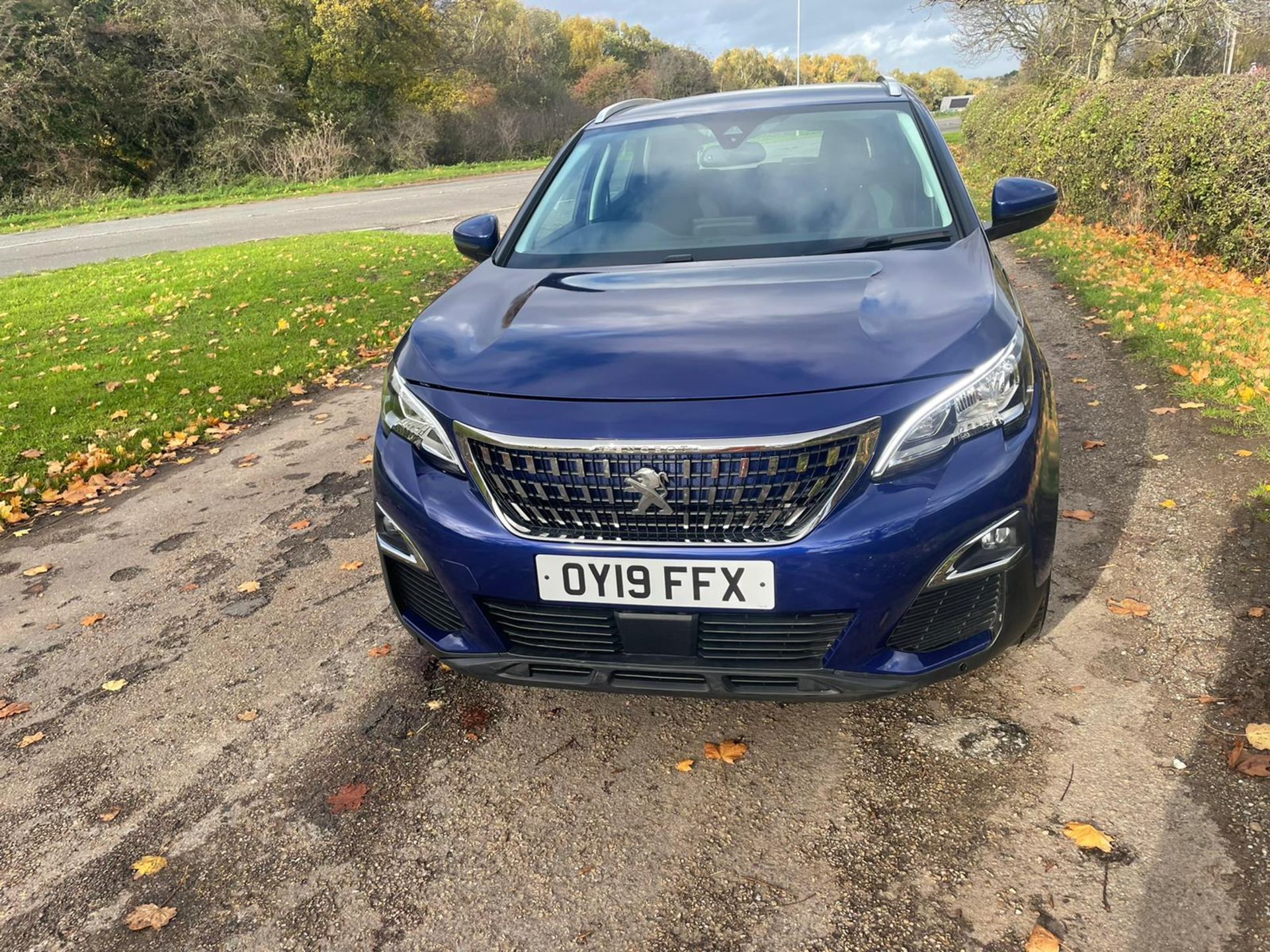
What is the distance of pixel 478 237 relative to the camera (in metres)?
3.82

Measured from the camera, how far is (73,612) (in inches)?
152

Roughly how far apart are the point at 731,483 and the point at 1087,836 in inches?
48.2

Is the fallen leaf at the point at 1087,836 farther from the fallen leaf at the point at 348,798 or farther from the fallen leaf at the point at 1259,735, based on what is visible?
the fallen leaf at the point at 348,798

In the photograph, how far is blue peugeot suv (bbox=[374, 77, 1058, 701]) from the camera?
82.1 inches

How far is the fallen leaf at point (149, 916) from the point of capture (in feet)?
7.22

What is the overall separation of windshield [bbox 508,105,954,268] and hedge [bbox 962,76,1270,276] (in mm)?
6053

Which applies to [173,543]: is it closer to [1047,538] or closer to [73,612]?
[73,612]

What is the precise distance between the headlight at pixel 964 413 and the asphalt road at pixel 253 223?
12900 millimetres

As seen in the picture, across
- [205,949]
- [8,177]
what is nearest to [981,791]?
[205,949]

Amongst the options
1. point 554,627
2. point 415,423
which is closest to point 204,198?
point 415,423

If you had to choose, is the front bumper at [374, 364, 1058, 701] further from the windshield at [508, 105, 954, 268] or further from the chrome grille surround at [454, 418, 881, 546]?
the windshield at [508, 105, 954, 268]

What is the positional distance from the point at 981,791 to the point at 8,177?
27.2 meters

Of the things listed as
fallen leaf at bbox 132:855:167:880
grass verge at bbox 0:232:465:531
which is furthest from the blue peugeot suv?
grass verge at bbox 0:232:465:531

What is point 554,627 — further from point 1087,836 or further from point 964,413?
point 1087,836
